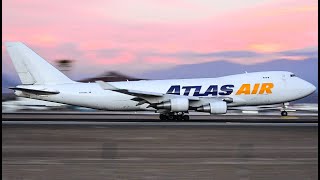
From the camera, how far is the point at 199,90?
47094mm

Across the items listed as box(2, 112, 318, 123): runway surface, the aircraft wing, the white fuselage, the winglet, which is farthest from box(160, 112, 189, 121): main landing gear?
the winglet

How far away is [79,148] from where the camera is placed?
22.7m

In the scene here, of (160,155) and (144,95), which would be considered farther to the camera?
(144,95)

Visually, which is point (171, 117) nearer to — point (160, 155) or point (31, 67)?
point (31, 67)

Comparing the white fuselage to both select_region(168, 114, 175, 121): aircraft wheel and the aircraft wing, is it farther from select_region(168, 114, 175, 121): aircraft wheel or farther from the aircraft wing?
select_region(168, 114, 175, 121): aircraft wheel

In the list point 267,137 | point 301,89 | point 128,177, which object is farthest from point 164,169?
point 301,89

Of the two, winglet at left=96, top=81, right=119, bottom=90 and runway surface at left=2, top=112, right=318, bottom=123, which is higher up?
winglet at left=96, top=81, right=119, bottom=90

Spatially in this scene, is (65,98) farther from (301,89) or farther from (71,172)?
(71,172)

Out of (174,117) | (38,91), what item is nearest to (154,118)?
(174,117)

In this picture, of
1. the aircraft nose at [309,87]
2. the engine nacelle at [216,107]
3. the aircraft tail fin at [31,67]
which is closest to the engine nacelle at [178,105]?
the engine nacelle at [216,107]

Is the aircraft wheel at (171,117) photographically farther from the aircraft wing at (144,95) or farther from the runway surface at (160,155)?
the runway surface at (160,155)

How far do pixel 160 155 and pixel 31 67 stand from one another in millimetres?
31352

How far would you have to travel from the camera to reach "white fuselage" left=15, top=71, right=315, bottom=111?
155 feet

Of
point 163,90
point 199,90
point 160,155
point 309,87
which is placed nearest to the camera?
point 160,155
